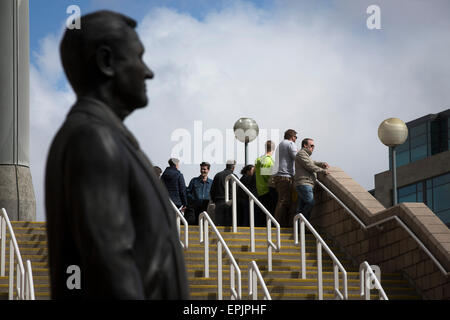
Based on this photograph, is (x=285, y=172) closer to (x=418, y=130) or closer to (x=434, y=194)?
(x=434, y=194)

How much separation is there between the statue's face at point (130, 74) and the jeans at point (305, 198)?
1211 centimetres

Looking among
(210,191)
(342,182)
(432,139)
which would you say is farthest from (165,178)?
(432,139)

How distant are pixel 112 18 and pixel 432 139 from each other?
57.7 m

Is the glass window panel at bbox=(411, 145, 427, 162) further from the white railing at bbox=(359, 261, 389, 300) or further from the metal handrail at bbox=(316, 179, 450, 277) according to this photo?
the white railing at bbox=(359, 261, 389, 300)

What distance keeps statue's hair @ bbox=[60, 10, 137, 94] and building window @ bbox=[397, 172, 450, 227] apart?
53.8 metres

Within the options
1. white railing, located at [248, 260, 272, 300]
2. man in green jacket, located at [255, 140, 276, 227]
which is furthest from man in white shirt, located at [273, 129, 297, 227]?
white railing, located at [248, 260, 272, 300]

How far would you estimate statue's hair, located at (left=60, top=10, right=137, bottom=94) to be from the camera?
11.5 ft

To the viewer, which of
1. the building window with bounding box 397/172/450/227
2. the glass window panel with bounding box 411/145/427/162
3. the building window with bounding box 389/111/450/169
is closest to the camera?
the building window with bounding box 397/172/450/227

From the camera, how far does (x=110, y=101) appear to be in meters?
3.56

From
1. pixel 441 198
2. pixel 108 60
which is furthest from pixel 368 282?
pixel 441 198

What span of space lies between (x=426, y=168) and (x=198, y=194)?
43383 mm

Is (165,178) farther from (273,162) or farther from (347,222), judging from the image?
(347,222)

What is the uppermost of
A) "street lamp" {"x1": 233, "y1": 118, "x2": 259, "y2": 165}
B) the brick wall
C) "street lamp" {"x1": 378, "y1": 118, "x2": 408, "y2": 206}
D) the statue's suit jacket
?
"street lamp" {"x1": 233, "y1": 118, "x2": 259, "y2": 165}

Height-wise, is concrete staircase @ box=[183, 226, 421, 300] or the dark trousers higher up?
the dark trousers
